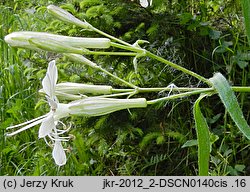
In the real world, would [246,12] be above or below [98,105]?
above

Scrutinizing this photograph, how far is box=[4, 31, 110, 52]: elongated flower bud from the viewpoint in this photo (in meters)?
0.72

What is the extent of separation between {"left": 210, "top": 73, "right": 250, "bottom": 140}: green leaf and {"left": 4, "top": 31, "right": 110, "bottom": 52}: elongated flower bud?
169 mm

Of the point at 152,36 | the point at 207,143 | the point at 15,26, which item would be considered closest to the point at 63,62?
the point at 152,36

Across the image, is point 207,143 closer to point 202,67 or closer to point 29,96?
point 202,67

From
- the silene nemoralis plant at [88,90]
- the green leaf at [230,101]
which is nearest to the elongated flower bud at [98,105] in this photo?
the silene nemoralis plant at [88,90]

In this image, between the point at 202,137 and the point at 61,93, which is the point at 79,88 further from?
the point at 202,137

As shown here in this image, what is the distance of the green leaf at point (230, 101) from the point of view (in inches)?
28.0

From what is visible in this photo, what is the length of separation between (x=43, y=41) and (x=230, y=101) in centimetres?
26

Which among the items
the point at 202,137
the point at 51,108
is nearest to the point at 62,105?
the point at 51,108

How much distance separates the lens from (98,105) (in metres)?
0.75

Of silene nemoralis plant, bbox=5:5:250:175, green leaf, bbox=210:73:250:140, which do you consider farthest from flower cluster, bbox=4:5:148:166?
green leaf, bbox=210:73:250:140

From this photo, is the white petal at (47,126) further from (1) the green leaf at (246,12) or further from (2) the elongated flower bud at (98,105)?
(1) the green leaf at (246,12)

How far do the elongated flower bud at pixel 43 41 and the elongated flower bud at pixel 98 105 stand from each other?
3.2 inches

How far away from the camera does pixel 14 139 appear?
206 centimetres
